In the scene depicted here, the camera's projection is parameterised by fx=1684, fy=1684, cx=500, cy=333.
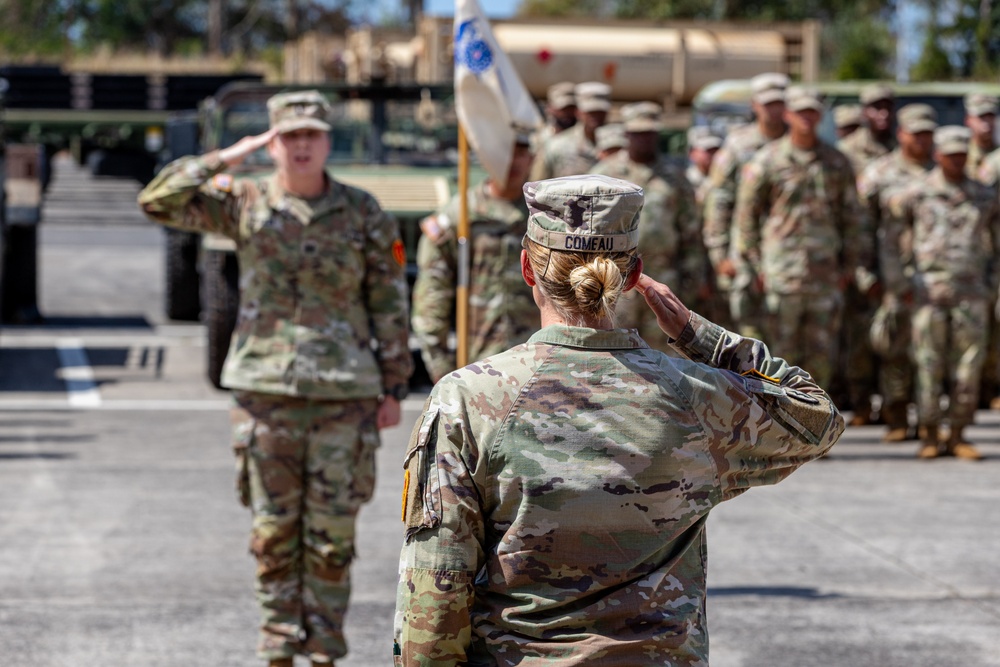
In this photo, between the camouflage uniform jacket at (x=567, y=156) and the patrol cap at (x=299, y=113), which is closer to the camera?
the patrol cap at (x=299, y=113)

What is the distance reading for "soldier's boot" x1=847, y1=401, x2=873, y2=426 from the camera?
36.3ft

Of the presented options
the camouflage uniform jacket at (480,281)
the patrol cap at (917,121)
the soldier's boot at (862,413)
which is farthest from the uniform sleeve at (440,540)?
the soldier's boot at (862,413)

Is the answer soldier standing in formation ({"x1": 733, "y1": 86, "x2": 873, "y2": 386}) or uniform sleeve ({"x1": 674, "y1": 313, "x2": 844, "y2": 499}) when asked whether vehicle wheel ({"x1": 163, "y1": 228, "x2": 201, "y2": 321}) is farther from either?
uniform sleeve ({"x1": 674, "y1": 313, "x2": 844, "y2": 499})

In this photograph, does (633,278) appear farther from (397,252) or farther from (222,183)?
(222,183)

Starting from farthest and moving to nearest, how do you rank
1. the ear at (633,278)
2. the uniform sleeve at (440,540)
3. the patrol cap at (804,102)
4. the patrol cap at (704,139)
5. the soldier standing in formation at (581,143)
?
the patrol cap at (704,139) < the soldier standing in formation at (581,143) < the patrol cap at (804,102) < the ear at (633,278) < the uniform sleeve at (440,540)

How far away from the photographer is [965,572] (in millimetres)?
6977

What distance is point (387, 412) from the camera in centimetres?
546

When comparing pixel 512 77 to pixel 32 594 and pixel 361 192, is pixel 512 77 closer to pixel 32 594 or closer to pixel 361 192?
pixel 361 192

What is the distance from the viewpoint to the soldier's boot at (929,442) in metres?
9.79

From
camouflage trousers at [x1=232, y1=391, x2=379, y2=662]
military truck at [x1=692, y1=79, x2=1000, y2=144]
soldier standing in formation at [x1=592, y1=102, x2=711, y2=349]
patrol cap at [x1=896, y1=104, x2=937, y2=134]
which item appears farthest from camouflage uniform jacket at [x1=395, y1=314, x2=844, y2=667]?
military truck at [x1=692, y1=79, x2=1000, y2=144]

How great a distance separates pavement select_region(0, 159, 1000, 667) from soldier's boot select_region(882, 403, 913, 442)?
0.50 feet

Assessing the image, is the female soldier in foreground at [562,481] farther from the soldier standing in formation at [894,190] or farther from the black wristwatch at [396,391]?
the soldier standing in formation at [894,190]

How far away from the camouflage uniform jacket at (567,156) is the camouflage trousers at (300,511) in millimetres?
4478

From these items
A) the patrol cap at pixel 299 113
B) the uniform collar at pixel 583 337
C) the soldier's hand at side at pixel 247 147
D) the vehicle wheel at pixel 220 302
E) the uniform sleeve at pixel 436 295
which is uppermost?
the patrol cap at pixel 299 113
